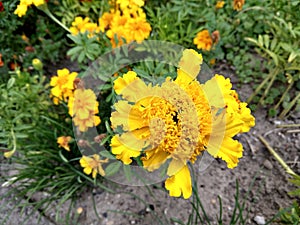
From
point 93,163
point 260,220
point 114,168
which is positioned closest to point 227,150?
point 114,168

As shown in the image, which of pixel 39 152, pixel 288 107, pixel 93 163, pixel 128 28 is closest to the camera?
pixel 93 163

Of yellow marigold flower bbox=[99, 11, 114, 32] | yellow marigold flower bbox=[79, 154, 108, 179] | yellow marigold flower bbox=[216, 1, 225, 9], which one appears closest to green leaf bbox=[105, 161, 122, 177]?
yellow marigold flower bbox=[79, 154, 108, 179]

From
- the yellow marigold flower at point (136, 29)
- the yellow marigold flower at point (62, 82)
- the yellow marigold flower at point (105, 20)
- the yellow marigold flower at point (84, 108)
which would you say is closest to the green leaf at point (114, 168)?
the yellow marigold flower at point (84, 108)

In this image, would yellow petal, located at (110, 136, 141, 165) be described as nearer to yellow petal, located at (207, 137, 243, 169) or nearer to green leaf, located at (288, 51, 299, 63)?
yellow petal, located at (207, 137, 243, 169)

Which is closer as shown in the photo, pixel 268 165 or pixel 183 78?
pixel 183 78

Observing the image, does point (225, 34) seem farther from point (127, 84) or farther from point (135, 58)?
point (127, 84)

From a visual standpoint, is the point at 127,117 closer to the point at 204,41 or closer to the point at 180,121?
the point at 180,121

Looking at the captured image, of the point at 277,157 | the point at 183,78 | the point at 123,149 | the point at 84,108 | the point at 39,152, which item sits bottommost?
the point at 277,157

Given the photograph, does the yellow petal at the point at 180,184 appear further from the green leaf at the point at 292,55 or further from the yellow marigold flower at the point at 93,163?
the green leaf at the point at 292,55

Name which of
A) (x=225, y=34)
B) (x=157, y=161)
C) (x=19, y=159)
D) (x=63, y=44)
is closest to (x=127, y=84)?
(x=157, y=161)
